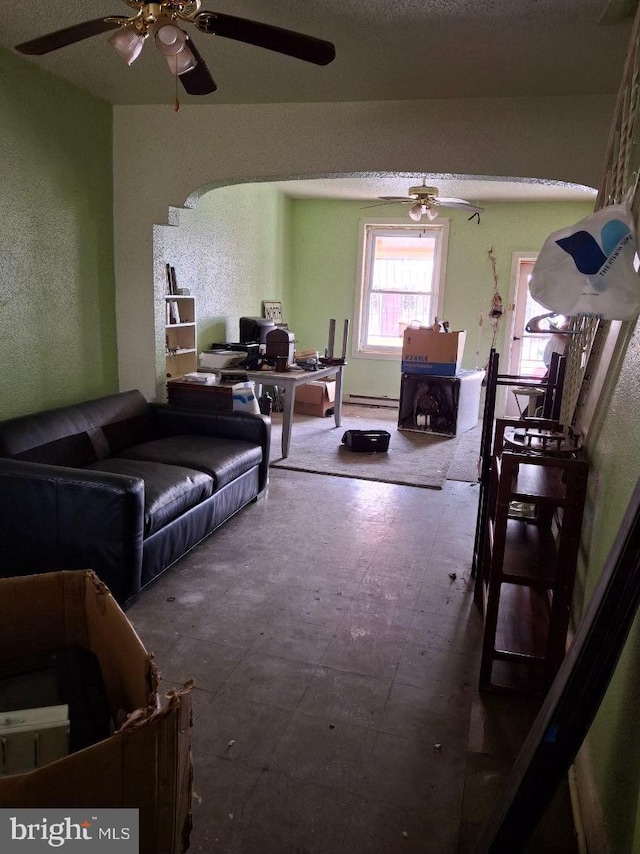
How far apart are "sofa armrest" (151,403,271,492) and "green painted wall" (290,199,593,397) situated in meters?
4.44

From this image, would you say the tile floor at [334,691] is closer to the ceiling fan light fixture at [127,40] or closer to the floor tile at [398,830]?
the floor tile at [398,830]

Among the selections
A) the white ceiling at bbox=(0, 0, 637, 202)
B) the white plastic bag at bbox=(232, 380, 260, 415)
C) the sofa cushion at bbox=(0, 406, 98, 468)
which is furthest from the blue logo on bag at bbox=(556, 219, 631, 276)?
the white plastic bag at bbox=(232, 380, 260, 415)

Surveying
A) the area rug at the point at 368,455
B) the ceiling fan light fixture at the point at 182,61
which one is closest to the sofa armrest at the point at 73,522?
the ceiling fan light fixture at the point at 182,61

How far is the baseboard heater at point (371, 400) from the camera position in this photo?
8375 millimetres

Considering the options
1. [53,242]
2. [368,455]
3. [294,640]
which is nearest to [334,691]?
[294,640]

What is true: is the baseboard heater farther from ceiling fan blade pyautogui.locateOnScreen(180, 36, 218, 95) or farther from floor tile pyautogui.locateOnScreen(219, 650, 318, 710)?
floor tile pyautogui.locateOnScreen(219, 650, 318, 710)

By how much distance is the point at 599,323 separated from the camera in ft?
7.66

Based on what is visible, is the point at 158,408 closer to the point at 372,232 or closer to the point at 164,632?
the point at 164,632

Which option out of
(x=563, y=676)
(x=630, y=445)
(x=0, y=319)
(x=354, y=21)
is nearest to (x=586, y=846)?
(x=563, y=676)

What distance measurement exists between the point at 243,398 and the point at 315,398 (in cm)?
247

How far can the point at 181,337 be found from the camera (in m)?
5.80

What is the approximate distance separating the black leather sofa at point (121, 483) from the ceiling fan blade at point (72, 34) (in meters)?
1.75

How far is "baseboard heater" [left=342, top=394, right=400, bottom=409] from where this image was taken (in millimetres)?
8375

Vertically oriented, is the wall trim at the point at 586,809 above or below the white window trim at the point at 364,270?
below
